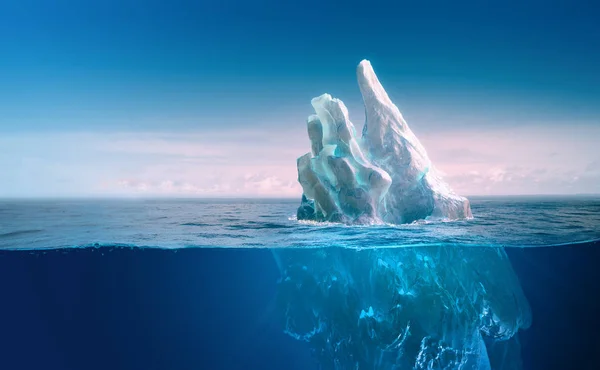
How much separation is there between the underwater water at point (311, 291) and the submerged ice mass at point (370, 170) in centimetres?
107

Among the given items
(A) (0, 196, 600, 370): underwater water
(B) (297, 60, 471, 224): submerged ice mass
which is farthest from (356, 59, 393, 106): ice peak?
(A) (0, 196, 600, 370): underwater water

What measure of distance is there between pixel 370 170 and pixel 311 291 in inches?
292

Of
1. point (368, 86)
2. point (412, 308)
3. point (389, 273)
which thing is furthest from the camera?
point (368, 86)

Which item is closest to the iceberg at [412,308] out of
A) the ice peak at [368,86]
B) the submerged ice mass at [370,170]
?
the submerged ice mass at [370,170]

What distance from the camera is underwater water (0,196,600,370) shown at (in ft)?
52.1

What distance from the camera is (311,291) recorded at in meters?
18.9

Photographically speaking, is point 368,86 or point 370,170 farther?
point 368,86

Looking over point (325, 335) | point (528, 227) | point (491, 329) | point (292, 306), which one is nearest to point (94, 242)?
point (292, 306)

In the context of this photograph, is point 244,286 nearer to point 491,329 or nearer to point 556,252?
point 491,329

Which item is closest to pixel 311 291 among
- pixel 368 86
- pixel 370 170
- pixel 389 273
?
pixel 389 273

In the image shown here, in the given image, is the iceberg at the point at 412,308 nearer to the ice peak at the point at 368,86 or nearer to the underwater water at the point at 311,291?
the underwater water at the point at 311,291

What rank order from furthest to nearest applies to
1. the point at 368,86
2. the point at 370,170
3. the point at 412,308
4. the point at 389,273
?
the point at 368,86, the point at 389,273, the point at 370,170, the point at 412,308

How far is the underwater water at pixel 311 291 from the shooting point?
52.1 feet

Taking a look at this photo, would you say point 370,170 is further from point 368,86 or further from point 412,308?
point 412,308
